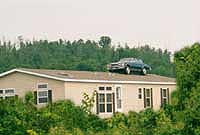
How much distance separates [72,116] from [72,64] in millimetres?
29250

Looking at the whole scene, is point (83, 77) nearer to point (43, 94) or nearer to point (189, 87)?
point (43, 94)

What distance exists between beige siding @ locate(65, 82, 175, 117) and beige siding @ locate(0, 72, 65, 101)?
460 mm

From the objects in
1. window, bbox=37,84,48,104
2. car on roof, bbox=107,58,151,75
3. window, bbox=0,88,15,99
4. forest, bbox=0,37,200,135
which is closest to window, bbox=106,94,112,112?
window, bbox=37,84,48,104

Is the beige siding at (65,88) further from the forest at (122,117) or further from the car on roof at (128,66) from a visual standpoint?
the car on roof at (128,66)

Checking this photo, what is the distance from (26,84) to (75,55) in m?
37.4

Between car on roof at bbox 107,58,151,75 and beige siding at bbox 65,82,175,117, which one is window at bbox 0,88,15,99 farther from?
car on roof at bbox 107,58,151,75

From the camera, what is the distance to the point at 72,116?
84.0ft

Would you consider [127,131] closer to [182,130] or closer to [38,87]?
[182,130]

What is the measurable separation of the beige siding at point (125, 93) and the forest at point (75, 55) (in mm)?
15361

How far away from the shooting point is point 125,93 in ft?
114

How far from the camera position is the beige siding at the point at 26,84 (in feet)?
99.3

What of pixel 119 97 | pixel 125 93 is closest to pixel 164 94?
pixel 125 93

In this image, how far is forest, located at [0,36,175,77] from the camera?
56688 mm

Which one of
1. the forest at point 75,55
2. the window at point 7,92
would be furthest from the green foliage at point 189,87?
the forest at point 75,55
